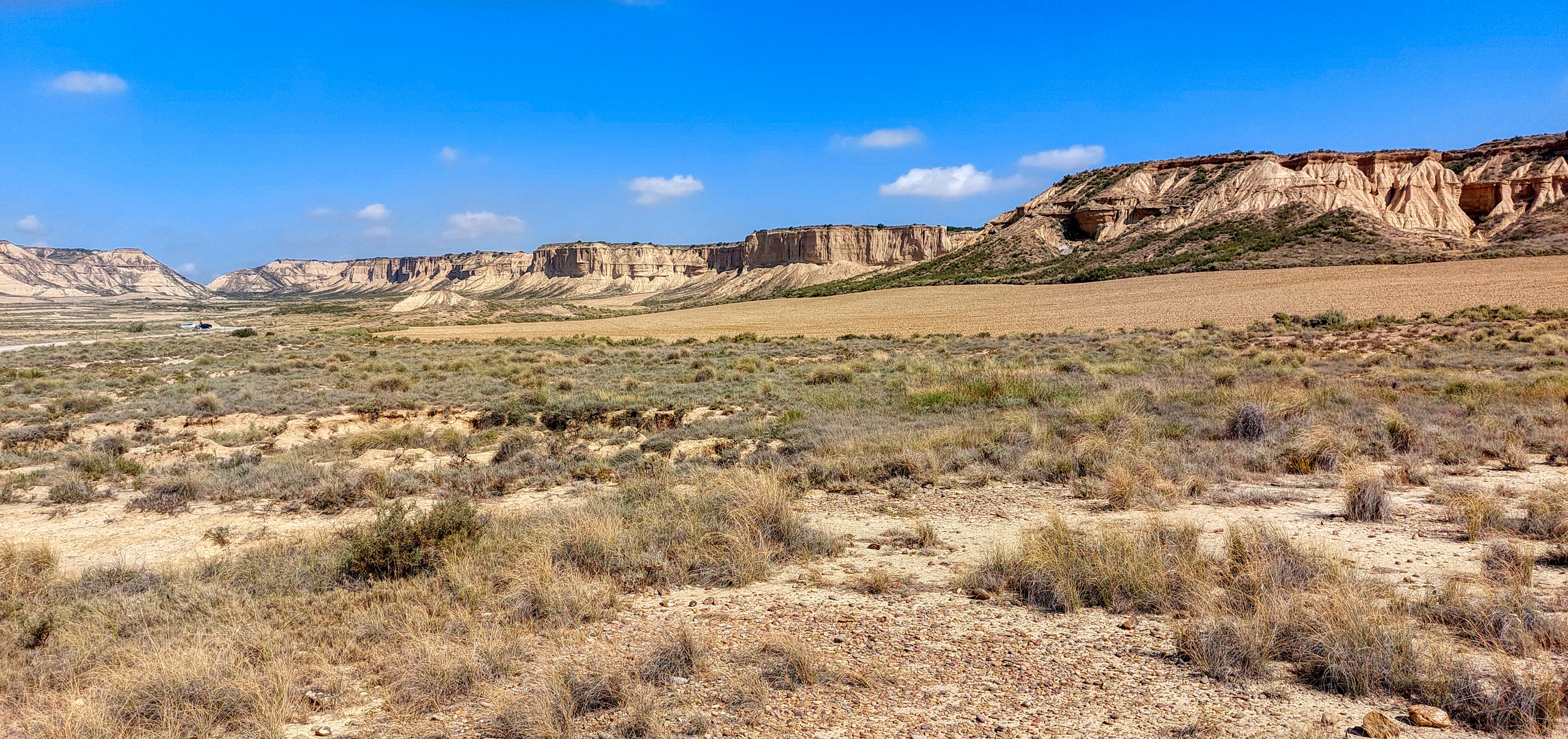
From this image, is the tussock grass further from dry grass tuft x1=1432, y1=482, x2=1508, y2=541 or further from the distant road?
the distant road

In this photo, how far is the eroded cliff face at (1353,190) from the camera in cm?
7738

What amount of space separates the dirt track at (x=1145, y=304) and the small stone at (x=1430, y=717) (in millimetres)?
36376

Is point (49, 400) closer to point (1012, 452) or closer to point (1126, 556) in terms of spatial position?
point (1012, 452)

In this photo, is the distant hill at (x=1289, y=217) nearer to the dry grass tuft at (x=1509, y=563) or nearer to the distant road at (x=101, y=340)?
the dry grass tuft at (x=1509, y=563)

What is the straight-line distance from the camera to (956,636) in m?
4.87

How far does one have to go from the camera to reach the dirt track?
128ft

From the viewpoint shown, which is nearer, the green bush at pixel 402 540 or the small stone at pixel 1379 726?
the small stone at pixel 1379 726

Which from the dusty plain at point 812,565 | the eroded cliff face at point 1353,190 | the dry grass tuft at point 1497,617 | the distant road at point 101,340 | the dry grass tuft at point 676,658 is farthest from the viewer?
the eroded cliff face at point 1353,190

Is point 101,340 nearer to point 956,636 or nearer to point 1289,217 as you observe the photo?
point 956,636

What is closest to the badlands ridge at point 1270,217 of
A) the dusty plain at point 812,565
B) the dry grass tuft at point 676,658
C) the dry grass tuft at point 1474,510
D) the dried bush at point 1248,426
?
the dried bush at point 1248,426

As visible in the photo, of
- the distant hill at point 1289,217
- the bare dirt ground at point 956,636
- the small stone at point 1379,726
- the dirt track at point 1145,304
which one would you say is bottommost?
the bare dirt ground at point 956,636

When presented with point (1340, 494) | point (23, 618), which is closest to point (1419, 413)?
point (1340, 494)

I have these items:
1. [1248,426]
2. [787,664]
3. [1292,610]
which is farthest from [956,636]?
[1248,426]

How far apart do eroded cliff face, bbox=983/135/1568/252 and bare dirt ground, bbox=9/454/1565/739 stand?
88848mm
